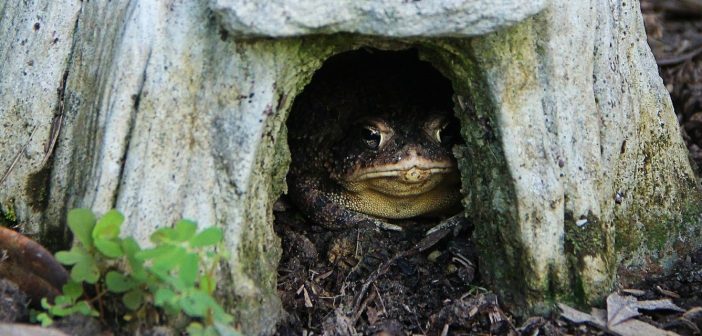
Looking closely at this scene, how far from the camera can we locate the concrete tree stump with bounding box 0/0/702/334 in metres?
3.10

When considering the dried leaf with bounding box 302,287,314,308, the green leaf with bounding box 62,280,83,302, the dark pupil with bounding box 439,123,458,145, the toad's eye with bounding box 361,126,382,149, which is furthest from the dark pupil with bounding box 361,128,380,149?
the green leaf with bounding box 62,280,83,302

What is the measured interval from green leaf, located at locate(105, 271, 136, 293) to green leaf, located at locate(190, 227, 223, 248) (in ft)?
1.11

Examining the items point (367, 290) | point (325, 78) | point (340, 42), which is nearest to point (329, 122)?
point (325, 78)

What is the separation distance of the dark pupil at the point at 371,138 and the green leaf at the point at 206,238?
1.86 m

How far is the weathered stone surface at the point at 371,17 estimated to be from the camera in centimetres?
285

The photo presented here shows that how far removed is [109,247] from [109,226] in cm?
8

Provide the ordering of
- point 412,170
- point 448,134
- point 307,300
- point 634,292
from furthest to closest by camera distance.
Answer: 1. point 448,134
2. point 412,170
3. point 307,300
4. point 634,292

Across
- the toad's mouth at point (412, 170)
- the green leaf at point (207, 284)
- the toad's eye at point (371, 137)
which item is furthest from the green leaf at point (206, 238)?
the toad's eye at point (371, 137)

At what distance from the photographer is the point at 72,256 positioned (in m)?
2.91

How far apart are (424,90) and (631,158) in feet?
4.32

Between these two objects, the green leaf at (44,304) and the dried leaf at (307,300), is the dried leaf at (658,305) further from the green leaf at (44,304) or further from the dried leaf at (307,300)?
the green leaf at (44,304)

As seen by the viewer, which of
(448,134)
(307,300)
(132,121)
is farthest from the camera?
(448,134)

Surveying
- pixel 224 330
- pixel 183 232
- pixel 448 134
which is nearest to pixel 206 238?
pixel 183 232

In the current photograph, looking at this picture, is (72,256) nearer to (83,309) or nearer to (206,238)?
(83,309)
